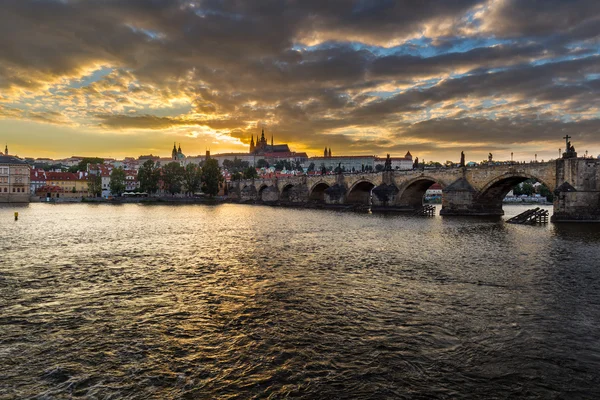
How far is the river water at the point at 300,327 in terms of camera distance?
730 centimetres

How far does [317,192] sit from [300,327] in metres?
83.1

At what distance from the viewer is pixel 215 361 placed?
26.8 feet

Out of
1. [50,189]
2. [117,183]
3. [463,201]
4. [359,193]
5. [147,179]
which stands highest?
[147,179]

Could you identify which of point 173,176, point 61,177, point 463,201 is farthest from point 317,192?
point 61,177

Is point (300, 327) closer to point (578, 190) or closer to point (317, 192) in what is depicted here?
point (578, 190)

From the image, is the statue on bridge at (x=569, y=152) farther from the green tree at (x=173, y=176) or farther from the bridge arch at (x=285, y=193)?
the green tree at (x=173, y=176)

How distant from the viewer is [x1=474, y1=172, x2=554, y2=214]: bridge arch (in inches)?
1852

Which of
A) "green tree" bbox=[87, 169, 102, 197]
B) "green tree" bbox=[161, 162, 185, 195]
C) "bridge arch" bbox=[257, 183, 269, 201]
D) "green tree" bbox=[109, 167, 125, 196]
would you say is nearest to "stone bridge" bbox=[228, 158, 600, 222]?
"bridge arch" bbox=[257, 183, 269, 201]

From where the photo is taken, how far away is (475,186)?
51.2 m

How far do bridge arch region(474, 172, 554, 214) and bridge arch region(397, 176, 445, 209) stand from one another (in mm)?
9862

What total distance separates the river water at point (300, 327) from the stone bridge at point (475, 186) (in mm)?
22999

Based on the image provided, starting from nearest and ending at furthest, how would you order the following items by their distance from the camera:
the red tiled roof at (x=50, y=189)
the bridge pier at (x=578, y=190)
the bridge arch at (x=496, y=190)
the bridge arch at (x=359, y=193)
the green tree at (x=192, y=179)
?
the bridge pier at (x=578, y=190)
the bridge arch at (x=496, y=190)
the bridge arch at (x=359, y=193)
the red tiled roof at (x=50, y=189)
the green tree at (x=192, y=179)

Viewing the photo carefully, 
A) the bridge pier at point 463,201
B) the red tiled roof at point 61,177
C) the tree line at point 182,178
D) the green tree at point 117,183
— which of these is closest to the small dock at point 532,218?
the bridge pier at point 463,201

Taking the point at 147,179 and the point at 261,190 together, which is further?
the point at 261,190
